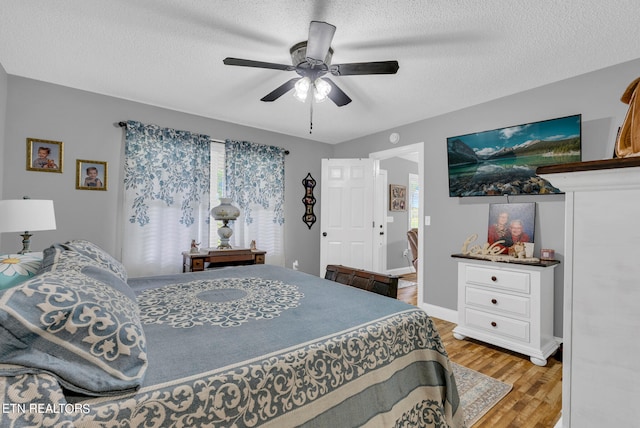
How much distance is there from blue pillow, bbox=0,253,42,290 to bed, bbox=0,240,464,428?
0.10 metres

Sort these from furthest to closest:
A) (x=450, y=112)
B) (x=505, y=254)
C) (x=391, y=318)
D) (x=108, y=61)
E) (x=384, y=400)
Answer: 1. (x=450, y=112)
2. (x=505, y=254)
3. (x=108, y=61)
4. (x=391, y=318)
5. (x=384, y=400)

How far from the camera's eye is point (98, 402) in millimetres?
741

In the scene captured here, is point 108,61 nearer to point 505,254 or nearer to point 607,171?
point 607,171

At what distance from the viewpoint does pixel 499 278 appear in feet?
8.83

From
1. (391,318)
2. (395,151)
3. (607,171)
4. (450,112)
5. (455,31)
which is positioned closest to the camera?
(607,171)

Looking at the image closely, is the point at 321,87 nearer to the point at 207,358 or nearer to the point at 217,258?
the point at 207,358

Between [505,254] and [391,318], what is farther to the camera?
[505,254]

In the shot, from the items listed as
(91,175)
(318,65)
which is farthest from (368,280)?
(91,175)

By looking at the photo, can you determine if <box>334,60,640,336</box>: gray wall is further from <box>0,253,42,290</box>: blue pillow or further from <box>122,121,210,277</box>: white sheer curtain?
<box>0,253,42,290</box>: blue pillow

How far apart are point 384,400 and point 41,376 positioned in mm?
1122

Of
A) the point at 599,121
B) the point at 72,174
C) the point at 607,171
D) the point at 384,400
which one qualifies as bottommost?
the point at 384,400

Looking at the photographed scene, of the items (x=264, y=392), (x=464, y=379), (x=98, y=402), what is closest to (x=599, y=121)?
(x=464, y=379)

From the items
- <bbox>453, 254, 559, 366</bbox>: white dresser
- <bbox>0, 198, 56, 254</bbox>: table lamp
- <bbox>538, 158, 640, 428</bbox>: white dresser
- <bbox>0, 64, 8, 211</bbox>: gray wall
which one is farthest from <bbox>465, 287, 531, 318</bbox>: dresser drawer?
<bbox>0, 64, 8, 211</bbox>: gray wall

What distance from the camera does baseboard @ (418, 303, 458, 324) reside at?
11.3 ft
